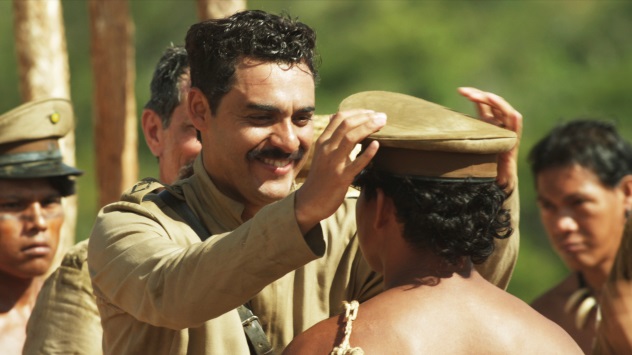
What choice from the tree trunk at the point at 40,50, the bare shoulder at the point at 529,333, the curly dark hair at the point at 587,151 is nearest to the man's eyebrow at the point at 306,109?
the bare shoulder at the point at 529,333

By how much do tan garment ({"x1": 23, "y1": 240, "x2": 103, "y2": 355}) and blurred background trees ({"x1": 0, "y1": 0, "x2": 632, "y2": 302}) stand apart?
384 inches

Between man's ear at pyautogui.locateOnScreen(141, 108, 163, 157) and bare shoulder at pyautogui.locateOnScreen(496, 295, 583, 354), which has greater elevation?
bare shoulder at pyautogui.locateOnScreen(496, 295, 583, 354)

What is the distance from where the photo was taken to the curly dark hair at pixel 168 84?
6.43m

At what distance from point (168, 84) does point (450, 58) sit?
1069 cm

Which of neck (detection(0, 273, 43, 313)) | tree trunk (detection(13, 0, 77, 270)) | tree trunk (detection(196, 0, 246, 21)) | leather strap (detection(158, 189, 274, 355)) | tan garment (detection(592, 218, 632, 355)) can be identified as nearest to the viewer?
tan garment (detection(592, 218, 632, 355))

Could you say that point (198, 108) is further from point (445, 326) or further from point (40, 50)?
point (40, 50)

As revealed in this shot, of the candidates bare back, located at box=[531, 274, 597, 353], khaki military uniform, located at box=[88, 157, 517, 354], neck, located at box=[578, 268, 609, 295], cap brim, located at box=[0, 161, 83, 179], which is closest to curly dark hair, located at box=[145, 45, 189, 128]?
cap brim, located at box=[0, 161, 83, 179]

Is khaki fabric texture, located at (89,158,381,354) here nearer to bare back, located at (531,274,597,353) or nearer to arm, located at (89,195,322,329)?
arm, located at (89,195,322,329)

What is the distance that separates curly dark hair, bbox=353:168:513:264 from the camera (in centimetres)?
365

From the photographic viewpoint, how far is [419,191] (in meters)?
3.66

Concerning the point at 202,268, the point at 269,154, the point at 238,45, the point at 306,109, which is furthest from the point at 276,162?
the point at 202,268

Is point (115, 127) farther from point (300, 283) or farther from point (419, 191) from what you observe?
point (419, 191)

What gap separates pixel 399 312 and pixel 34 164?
11.8 ft

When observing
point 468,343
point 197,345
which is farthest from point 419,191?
point 197,345
